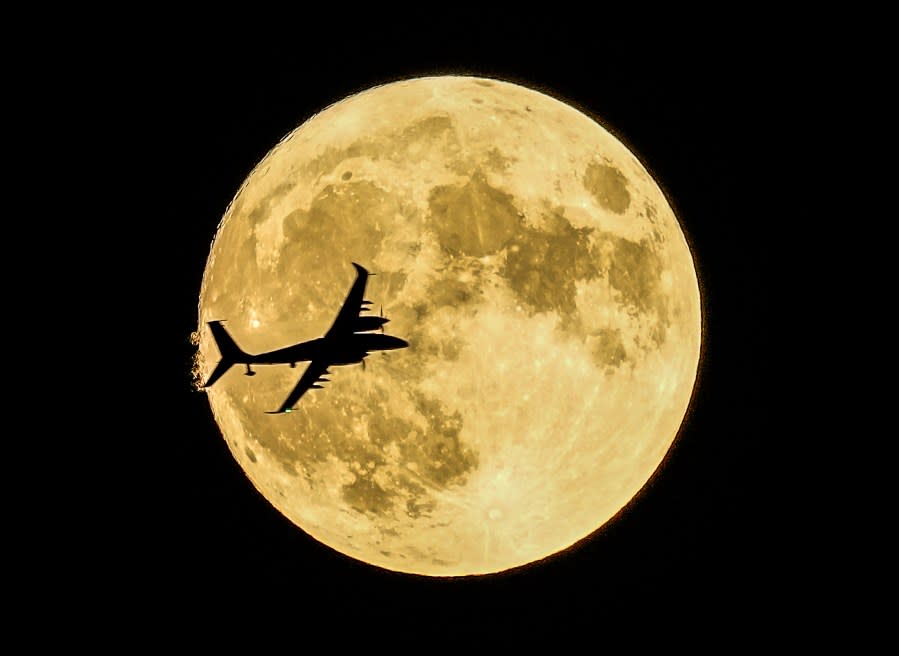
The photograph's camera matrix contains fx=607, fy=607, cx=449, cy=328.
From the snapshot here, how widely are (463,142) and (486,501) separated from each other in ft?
11.9

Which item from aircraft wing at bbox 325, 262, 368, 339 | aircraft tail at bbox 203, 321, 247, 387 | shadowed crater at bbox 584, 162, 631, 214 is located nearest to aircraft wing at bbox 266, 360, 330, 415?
aircraft wing at bbox 325, 262, 368, 339

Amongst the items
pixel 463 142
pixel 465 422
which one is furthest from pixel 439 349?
pixel 463 142

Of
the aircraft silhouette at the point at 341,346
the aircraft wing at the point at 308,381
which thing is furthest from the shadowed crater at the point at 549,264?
the aircraft wing at the point at 308,381

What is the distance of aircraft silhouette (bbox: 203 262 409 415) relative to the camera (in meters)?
5.75

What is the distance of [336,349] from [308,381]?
421 millimetres

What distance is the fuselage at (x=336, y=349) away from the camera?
5754 mm

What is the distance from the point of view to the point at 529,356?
223 inches

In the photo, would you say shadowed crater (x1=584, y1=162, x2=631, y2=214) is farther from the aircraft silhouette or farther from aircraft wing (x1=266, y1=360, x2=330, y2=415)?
aircraft wing (x1=266, y1=360, x2=330, y2=415)

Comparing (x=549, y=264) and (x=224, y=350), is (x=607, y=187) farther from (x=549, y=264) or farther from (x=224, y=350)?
(x=224, y=350)

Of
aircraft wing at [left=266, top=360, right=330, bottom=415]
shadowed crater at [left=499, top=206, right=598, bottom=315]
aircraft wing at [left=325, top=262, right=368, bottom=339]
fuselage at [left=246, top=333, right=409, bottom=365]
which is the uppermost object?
shadowed crater at [left=499, top=206, right=598, bottom=315]

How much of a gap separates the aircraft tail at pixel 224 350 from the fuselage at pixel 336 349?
35cm

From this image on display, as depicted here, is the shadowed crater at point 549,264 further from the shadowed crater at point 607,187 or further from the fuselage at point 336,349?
the fuselage at point 336,349

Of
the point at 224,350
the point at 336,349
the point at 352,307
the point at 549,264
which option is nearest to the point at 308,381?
the point at 336,349

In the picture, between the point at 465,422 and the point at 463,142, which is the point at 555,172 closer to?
the point at 463,142
